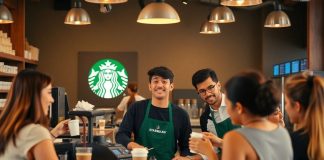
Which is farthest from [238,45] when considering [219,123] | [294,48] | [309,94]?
[309,94]

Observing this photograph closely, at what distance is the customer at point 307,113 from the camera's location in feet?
8.68

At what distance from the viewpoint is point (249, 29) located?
12023 millimetres

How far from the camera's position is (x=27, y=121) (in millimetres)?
2719

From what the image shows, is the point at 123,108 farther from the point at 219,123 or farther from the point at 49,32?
the point at 219,123

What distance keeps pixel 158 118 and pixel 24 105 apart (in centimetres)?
156

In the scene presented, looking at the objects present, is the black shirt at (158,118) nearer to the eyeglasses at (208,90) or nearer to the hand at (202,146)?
the eyeglasses at (208,90)

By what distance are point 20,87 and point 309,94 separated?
4.64 ft

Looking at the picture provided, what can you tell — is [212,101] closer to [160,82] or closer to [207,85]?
[207,85]

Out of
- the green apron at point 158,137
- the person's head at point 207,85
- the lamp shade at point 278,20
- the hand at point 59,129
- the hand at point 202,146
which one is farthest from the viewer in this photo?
the lamp shade at point 278,20

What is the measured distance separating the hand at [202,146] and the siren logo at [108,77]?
8.91m

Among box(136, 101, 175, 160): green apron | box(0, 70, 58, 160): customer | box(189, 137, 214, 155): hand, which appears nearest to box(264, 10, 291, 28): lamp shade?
box(136, 101, 175, 160): green apron

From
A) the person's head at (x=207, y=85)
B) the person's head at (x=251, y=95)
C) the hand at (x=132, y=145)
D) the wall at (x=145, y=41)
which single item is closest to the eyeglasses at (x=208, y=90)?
the person's head at (x=207, y=85)

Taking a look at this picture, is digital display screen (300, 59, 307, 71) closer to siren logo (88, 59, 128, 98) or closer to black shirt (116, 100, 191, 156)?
siren logo (88, 59, 128, 98)

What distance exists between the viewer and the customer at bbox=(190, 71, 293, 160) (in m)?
2.31
